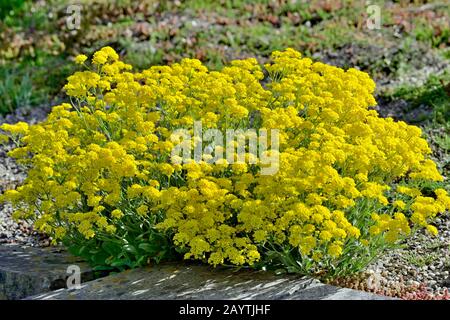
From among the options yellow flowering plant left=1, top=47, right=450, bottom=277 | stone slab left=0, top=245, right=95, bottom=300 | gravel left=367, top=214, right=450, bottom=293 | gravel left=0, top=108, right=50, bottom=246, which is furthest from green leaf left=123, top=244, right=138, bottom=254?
gravel left=367, top=214, right=450, bottom=293

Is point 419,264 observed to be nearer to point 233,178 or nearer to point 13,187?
point 233,178

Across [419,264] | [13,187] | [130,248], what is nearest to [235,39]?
[13,187]

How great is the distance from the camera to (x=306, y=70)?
5645 mm

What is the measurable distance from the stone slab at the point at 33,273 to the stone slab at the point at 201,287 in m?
0.25

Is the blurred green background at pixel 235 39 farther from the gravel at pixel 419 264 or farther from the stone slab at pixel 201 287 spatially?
the stone slab at pixel 201 287

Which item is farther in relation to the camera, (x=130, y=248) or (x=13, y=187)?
(x=13, y=187)

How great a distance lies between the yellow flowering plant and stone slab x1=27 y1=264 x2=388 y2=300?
4.2 inches

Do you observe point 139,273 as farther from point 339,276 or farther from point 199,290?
point 339,276

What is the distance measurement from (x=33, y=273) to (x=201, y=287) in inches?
44.8

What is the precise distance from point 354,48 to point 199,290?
5.20 m

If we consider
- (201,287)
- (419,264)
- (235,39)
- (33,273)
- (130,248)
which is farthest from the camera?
(235,39)

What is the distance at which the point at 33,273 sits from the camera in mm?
5434

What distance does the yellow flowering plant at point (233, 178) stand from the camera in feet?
15.6

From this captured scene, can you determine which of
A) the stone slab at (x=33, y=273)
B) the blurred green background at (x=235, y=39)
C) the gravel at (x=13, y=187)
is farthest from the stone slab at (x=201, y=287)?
the blurred green background at (x=235, y=39)
